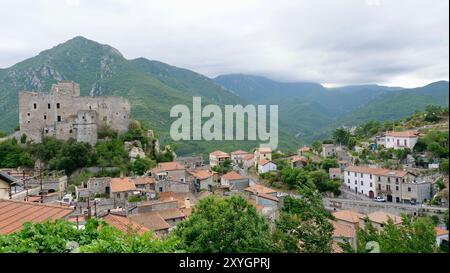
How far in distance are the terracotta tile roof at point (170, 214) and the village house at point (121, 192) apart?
387 centimetres

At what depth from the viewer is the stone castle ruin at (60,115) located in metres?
26.1

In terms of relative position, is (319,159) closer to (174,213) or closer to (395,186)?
(395,186)

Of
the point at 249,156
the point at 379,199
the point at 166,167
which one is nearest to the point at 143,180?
the point at 166,167

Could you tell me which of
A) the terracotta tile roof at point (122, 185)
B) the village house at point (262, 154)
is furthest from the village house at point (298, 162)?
the terracotta tile roof at point (122, 185)

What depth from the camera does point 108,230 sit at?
3711mm

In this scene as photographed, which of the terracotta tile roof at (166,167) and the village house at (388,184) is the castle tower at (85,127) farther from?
the village house at (388,184)

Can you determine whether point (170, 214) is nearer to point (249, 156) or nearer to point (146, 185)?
point (146, 185)

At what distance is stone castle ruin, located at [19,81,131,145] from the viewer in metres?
26.1

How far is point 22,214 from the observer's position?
4977 mm

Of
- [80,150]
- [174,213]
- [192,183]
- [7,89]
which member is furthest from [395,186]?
[7,89]

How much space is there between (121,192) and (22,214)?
15.7m

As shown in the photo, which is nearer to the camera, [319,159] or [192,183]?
[192,183]

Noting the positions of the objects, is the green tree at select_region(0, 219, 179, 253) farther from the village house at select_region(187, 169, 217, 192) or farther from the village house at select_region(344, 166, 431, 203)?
the village house at select_region(344, 166, 431, 203)
